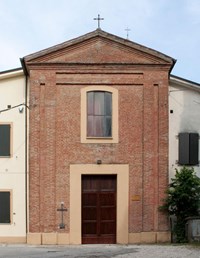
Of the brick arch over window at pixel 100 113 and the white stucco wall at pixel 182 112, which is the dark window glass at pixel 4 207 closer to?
the brick arch over window at pixel 100 113

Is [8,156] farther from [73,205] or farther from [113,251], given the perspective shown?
[113,251]

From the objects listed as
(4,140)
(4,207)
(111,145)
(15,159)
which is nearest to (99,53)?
(111,145)

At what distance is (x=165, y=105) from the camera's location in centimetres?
2448

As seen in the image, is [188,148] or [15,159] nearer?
[15,159]

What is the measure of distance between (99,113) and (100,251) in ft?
20.3

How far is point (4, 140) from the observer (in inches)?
969

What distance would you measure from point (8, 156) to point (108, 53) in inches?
238

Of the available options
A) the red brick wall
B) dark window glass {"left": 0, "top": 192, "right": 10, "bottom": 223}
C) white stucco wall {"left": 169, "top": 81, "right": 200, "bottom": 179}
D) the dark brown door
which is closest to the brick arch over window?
the red brick wall

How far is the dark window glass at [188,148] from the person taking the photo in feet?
81.9

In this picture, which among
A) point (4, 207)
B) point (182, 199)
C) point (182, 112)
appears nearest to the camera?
point (182, 199)

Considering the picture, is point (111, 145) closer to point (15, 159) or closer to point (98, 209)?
point (98, 209)

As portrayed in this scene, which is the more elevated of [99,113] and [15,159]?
[99,113]

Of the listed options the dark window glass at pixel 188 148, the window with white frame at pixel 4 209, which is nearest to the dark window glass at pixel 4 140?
the window with white frame at pixel 4 209

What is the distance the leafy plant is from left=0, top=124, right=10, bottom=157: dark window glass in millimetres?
6893
